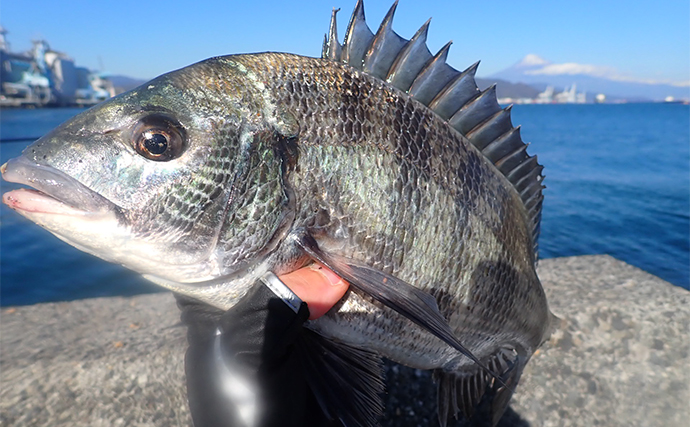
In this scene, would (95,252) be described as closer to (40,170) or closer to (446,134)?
(40,170)

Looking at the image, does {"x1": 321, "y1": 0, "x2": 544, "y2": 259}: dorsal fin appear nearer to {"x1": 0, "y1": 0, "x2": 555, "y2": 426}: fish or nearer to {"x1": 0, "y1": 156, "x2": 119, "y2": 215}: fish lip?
{"x1": 0, "y1": 0, "x2": 555, "y2": 426}: fish

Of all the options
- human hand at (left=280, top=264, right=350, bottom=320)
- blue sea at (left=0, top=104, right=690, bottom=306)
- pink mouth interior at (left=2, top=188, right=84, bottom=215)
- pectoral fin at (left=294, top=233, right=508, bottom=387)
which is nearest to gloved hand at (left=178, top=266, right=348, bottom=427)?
human hand at (left=280, top=264, right=350, bottom=320)

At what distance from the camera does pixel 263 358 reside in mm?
1587

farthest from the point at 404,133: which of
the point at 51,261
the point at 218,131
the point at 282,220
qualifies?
the point at 51,261

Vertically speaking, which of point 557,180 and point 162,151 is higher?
point 162,151

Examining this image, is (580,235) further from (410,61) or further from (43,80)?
(43,80)

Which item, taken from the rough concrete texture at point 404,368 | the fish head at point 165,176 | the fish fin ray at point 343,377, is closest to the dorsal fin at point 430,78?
the fish head at point 165,176

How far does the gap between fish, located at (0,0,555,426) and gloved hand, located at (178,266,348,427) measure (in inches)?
3.1

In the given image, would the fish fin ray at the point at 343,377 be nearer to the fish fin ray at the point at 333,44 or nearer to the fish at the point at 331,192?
the fish at the point at 331,192

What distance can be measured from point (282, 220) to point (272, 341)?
49 cm

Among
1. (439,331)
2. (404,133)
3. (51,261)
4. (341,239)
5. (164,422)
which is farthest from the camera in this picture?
(51,261)

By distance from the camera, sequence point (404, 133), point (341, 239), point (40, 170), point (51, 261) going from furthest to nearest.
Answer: point (51, 261) → point (404, 133) → point (341, 239) → point (40, 170)

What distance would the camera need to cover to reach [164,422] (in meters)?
2.07

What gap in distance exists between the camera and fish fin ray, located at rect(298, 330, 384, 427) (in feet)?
5.83
